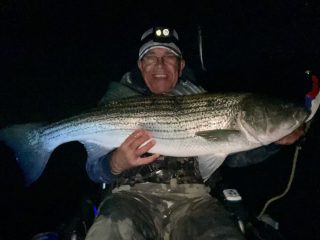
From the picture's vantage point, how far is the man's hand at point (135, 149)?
230 cm

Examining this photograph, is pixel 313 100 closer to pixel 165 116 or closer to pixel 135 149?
pixel 165 116

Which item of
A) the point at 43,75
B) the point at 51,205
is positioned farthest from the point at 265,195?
the point at 43,75

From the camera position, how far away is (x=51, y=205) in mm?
4680

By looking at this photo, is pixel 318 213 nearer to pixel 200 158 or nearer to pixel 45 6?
pixel 200 158

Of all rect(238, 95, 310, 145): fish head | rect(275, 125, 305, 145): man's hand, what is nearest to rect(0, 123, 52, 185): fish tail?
rect(238, 95, 310, 145): fish head

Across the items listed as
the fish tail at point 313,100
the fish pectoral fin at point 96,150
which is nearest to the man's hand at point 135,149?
the fish pectoral fin at point 96,150

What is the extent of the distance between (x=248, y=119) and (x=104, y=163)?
46.2 inches

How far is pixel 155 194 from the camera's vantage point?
2549 mm

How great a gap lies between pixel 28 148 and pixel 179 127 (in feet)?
3.98

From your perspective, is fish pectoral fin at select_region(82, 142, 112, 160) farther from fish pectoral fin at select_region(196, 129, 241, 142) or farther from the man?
fish pectoral fin at select_region(196, 129, 241, 142)

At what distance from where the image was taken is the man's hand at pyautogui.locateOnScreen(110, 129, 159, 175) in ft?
7.54

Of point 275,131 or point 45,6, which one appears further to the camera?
point 45,6

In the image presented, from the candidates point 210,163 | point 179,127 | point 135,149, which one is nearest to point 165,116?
point 179,127

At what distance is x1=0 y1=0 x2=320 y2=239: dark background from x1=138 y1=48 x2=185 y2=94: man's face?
81.8 inches
